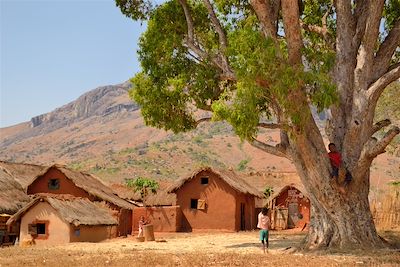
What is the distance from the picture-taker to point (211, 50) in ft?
62.6

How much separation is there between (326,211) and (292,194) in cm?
2567

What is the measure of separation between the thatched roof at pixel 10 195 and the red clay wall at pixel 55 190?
1339 millimetres

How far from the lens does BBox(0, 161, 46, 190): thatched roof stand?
3770 centimetres

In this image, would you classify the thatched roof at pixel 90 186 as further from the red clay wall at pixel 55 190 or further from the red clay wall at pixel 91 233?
the red clay wall at pixel 91 233

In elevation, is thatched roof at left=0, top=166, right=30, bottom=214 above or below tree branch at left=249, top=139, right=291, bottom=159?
below

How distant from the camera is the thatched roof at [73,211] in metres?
27.4

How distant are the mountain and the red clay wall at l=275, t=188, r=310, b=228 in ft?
30.1

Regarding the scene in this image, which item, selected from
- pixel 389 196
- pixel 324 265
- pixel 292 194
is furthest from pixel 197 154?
pixel 324 265

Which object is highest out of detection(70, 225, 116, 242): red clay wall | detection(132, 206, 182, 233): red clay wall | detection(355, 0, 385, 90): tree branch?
detection(355, 0, 385, 90): tree branch

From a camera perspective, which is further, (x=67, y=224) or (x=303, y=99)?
(x=67, y=224)

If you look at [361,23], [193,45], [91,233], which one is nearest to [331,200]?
[361,23]

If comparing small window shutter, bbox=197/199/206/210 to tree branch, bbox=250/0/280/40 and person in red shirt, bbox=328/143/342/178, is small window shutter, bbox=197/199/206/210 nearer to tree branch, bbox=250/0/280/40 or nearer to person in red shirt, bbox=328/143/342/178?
person in red shirt, bbox=328/143/342/178

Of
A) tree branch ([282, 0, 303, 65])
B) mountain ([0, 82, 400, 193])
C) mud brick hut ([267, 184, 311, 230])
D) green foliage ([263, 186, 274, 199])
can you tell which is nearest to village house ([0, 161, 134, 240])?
mud brick hut ([267, 184, 311, 230])

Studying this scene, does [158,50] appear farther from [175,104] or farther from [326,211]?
[326,211]
